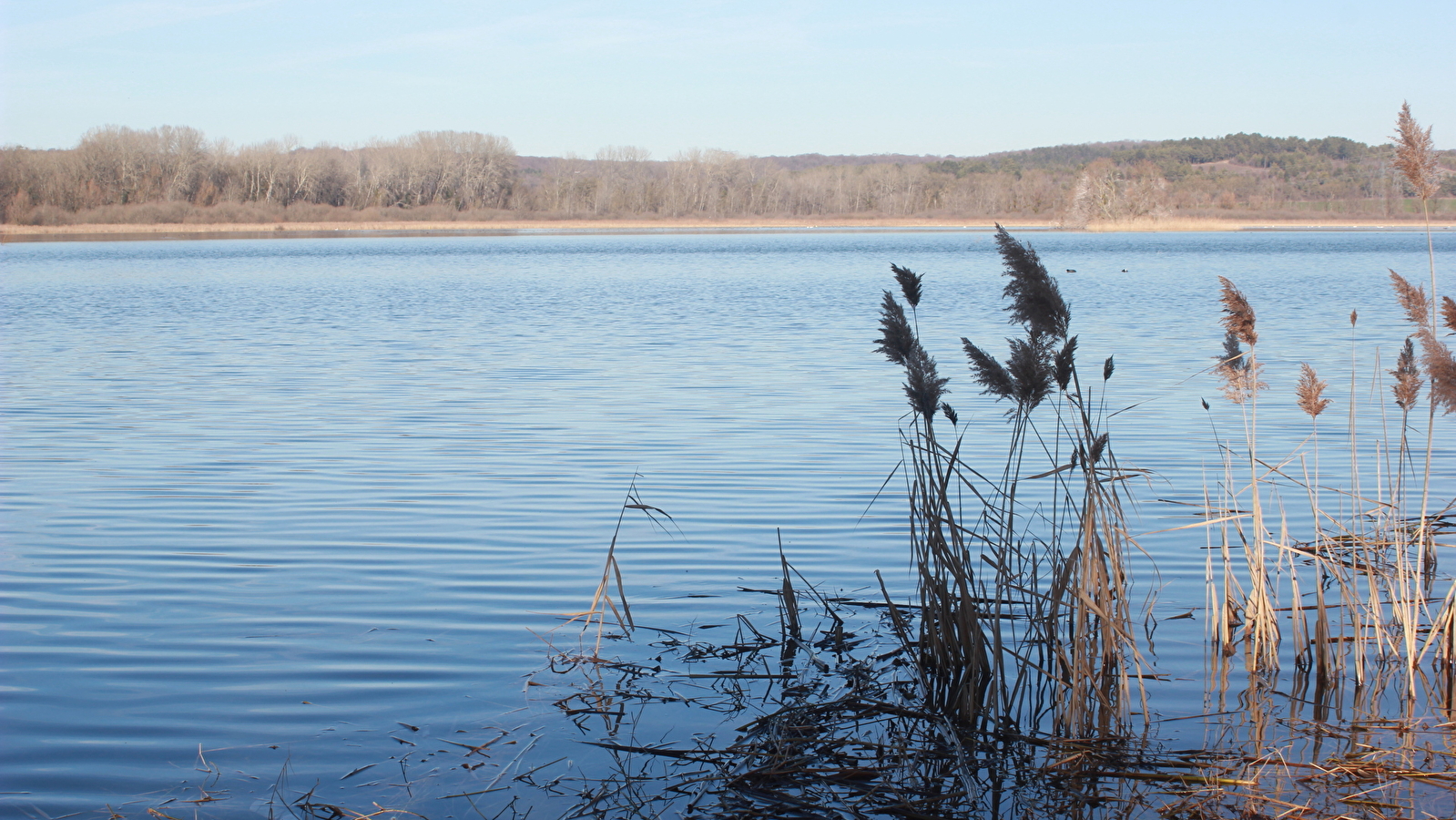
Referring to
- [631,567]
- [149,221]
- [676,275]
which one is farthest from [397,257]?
[631,567]

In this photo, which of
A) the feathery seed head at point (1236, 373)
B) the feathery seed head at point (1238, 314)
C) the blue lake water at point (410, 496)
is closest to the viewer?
the feathery seed head at point (1238, 314)

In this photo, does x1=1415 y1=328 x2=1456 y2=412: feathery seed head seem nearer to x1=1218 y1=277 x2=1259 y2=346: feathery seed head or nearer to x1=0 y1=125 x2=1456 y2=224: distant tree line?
x1=1218 y1=277 x2=1259 y2=346: feathery seed head

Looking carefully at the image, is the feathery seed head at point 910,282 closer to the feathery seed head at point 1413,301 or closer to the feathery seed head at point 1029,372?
the feathery seed head at point 1029,372

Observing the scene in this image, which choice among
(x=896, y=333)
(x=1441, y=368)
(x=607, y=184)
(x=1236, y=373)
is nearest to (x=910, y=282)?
(x=896, y=333)

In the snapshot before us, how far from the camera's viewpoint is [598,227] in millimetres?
102062

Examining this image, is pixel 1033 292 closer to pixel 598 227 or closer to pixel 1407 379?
pixel 1407 379

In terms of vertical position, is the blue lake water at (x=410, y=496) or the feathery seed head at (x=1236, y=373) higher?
the feathery seed head at (x=1236, y=373)

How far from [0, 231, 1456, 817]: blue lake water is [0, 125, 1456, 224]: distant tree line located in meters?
65.7

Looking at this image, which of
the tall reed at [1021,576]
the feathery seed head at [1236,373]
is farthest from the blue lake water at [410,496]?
the feathery seed head at [1236,373]

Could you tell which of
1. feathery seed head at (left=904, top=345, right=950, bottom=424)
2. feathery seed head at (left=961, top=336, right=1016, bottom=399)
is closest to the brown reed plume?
feathery seed head at (left=961, top=336, right=1016, bottom=399)

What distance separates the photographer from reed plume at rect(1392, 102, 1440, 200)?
390 cm

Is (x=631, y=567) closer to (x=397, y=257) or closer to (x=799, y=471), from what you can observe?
(x=799, y=471)

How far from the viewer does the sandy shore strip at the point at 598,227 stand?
74562 millimetres

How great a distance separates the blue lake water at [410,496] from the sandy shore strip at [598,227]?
2423 inches
